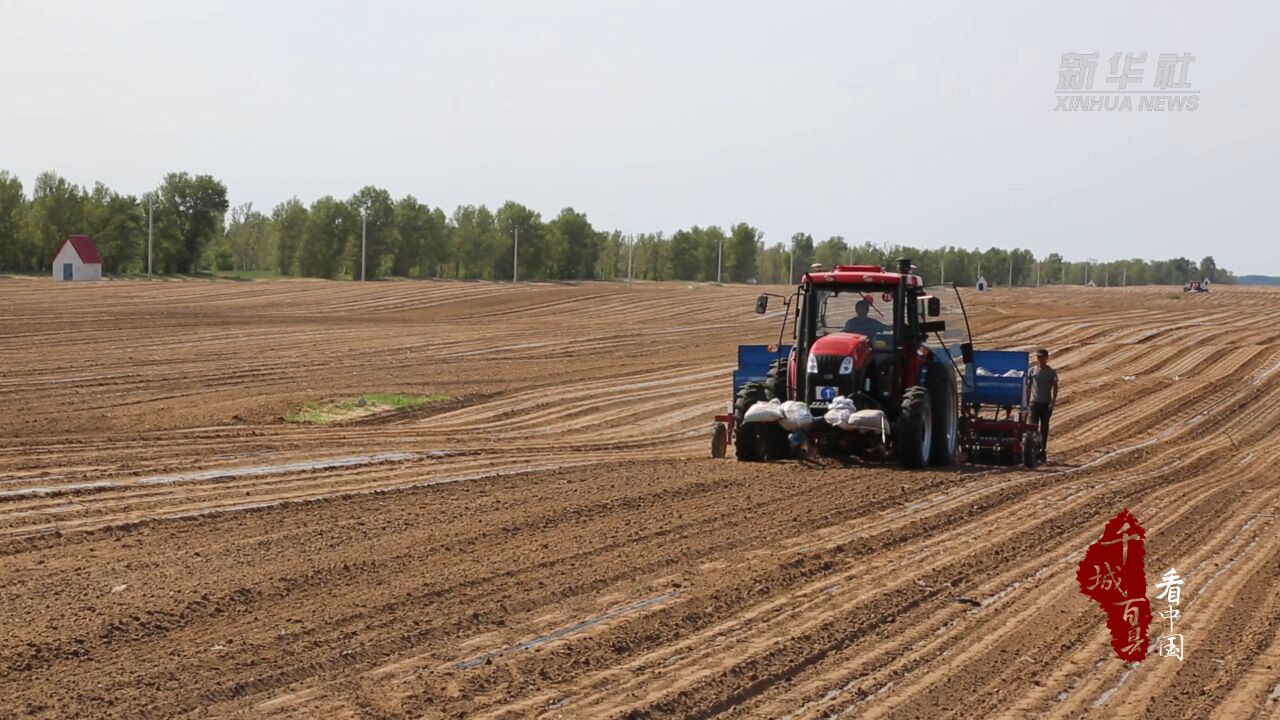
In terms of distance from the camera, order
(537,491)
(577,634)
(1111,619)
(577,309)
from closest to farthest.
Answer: (577,634) < (1111,619) < (537,491) < (577,309)

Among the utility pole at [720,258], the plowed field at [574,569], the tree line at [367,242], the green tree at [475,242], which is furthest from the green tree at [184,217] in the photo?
the plowed field at [574,569]

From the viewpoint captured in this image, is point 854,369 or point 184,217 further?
point 184,217

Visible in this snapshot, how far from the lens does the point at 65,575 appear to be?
313 inches

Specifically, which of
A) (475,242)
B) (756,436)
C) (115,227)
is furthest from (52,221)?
(756,436)

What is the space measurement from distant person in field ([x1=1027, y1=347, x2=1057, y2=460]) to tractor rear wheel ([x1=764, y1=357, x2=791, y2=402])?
3.73 metres

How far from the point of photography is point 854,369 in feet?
44.3

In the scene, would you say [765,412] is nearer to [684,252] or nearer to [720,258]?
[720,258]

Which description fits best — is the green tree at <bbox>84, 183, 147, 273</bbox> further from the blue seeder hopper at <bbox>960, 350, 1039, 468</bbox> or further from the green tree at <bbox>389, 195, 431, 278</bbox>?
the blue seeder hopper at <bbox>960, 350, 1039, 468</bbox>

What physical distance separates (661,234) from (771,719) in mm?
109110

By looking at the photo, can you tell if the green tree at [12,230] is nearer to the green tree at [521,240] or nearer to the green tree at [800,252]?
the green tree at [521,240]

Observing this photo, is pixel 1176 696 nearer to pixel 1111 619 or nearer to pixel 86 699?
pixel 1111 619

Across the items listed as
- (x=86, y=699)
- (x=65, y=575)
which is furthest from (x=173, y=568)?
(x=86, y=699)

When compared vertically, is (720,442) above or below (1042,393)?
below

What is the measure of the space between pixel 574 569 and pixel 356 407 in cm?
1246
